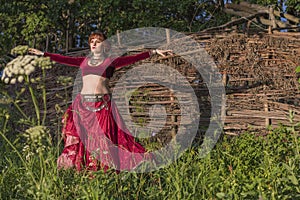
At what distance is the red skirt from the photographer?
4871mm

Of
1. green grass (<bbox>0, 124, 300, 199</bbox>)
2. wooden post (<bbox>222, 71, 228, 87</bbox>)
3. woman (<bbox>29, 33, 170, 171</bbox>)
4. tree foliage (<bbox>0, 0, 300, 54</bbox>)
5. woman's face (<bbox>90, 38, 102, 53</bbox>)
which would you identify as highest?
tree foliage (<bbox>0, 0, 300, 54</bbox>)

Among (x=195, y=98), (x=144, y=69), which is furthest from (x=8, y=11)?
(x=195, y=98)

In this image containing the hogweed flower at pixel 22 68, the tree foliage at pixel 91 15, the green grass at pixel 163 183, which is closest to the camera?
the hogweed flower at pixel 22 68

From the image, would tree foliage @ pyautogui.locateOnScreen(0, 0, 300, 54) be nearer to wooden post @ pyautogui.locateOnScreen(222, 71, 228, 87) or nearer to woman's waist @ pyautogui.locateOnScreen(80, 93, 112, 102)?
wooden post @ pyautogui.locateOnScreen(222, 71, 228, 87)

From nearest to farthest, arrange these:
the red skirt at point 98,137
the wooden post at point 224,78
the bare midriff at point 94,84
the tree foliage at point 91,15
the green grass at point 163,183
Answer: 1. the green grass at point 163,183
2. the red skirt at point 98,137
3. the bare midriff at point 94,84
4. the wooden post at point 224,78
5. the tree foliage at point 91,15

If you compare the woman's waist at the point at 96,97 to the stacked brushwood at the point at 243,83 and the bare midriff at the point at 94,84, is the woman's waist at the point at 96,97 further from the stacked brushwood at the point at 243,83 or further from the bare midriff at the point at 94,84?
the stacked brushwood at the point at 243,83

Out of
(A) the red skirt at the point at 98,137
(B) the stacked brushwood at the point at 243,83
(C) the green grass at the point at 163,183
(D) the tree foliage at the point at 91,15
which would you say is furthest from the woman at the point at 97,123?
(D) the tree foliage at the point at 91,15

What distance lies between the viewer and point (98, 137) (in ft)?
16.1

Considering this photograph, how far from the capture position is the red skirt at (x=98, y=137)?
4.87m

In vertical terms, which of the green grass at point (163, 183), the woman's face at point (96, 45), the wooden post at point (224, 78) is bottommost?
the green grass at point (163, 183)

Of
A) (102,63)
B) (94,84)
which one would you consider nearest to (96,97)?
(94,84)

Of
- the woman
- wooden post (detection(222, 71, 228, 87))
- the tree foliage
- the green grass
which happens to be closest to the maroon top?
the woman

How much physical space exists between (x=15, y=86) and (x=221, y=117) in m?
4.31

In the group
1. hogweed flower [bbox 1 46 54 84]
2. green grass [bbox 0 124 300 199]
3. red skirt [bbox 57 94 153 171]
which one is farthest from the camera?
red skirt [bbox 57 94 153 171]
